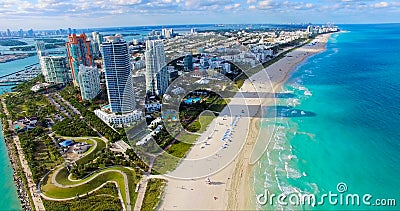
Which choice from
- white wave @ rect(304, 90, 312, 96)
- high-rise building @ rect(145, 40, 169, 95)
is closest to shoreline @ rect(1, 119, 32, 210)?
high-rise building @ rect(145, 40, 169, 95)

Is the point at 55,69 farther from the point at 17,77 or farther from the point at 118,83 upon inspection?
the point at 118,83

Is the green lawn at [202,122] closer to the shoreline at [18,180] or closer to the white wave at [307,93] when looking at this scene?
the shoreline at [18,180]

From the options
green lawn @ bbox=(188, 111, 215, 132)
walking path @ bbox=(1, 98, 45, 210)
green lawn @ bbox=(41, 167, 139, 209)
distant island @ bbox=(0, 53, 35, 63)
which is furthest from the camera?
distant island @ bbox=(0, 53, 35, 63)

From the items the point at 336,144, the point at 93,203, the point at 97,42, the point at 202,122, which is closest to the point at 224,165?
the point at 202,122

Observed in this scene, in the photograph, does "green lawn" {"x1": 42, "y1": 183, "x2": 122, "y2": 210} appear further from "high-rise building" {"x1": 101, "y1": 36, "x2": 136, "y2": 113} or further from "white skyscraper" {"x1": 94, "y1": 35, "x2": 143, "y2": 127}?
"high-rise building" {"x1": 101, "y1": 36, "x2": 136, "y2": 113}

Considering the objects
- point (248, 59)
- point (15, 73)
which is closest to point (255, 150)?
point (248, 59)

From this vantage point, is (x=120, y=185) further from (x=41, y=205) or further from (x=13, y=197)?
(x=13, y=197)

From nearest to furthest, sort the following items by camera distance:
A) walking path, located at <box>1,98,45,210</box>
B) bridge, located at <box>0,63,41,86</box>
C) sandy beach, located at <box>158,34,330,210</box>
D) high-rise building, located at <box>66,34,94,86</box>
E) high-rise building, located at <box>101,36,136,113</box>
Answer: walking path, located at <box>1,98,45,210</box> < sandy beach, located at <box>158,34,330,210</box> < high-rise building, located at <box>101,36,136,113</box> < high-rise building, located at <box>66,34,94,86</box> < bridge, located at <box>0,63,41,86</box>
